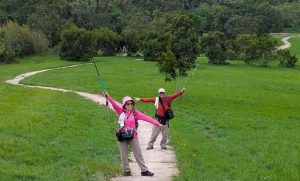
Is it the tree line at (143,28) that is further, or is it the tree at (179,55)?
the tree line at (143,28)

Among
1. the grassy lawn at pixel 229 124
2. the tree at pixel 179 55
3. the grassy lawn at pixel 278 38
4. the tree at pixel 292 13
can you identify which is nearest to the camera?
the grassy lawn at pixel 229 124

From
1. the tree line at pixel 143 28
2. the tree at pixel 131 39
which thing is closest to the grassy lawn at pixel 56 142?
the tree line at pixel 143 28

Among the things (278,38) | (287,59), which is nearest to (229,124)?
(287,59)

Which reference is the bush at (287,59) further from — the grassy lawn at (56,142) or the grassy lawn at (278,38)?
the grassy lawn at (56,142)

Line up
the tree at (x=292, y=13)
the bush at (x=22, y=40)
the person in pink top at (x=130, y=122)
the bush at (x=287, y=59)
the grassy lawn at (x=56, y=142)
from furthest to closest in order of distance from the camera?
the tree at (x=292, y=13) → the bush at (x=22, y=40) → the bush at (x=287, y=59) → the person in pink top at (x=130, y=122) → the grassy lawn at (x=56, y=142)

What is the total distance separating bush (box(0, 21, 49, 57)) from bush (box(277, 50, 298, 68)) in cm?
4274

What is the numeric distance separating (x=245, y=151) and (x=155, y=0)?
116m

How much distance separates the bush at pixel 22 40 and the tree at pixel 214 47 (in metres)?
30.7

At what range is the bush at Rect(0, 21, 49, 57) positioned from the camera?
234ft

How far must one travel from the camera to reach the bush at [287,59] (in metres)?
66.6

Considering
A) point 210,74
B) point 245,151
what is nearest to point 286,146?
point 245,151

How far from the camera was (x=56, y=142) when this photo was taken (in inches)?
554

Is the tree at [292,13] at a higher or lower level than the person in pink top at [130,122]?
higher

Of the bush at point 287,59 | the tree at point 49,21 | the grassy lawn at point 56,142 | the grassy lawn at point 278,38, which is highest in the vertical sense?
the tree at point 49,21
